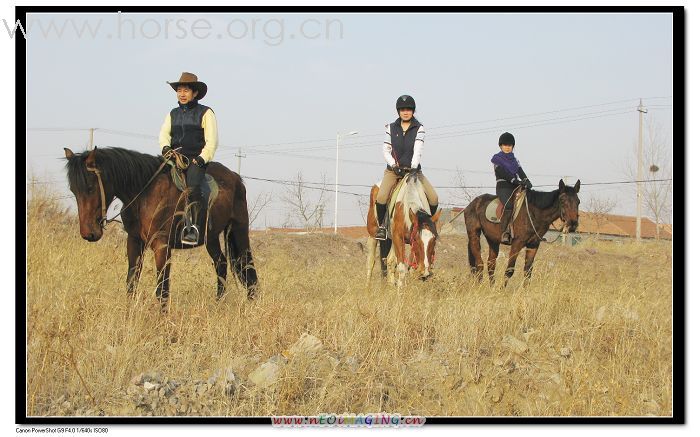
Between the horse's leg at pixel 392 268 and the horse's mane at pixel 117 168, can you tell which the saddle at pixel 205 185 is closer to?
the horse's mane at pixel 117 168

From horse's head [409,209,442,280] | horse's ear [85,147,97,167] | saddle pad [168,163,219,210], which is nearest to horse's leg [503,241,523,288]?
horse's head [409,209,442,280]

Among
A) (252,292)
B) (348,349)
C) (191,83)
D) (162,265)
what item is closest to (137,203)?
(162,265)

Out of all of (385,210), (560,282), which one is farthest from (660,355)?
(385,210)

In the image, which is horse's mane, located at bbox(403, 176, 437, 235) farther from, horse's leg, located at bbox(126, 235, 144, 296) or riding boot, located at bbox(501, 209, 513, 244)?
riding boot, located at bbox(501, 209, 513, 244)

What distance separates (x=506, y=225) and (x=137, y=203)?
7.00 metres

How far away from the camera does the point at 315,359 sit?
6.11 metres

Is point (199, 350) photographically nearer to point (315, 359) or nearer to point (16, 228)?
point (315, 359)

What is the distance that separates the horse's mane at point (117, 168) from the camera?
25.3 feet

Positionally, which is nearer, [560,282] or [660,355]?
[660,355]

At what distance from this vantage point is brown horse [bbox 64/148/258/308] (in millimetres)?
7734

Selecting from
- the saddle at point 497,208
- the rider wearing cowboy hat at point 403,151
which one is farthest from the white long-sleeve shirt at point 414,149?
the saddle at point 497,208

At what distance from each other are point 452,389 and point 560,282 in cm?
456

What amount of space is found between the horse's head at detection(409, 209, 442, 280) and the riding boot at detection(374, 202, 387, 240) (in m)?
1.29

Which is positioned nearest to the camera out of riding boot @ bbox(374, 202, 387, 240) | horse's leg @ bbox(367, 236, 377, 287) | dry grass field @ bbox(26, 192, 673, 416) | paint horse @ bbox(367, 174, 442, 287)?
dry grass field @ bbox(26, 192, 673, 416)
